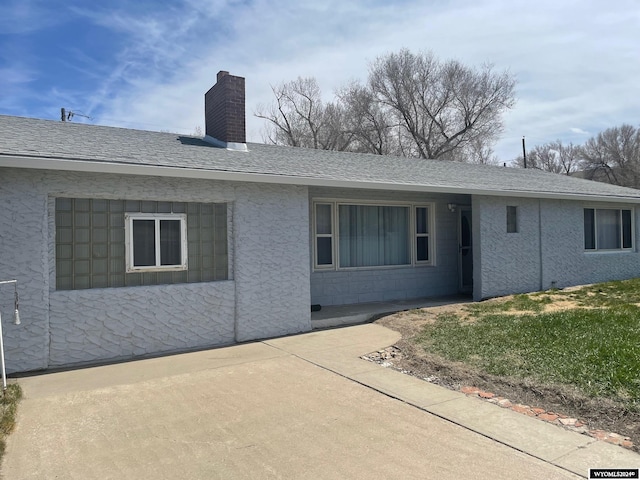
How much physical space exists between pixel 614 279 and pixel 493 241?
17.6 feet

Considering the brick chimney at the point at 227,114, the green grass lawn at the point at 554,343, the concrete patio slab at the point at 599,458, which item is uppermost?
the brick chimney at the point at 227,114

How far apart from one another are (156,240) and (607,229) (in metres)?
12.9

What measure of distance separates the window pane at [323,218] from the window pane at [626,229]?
Answer: 381 inches

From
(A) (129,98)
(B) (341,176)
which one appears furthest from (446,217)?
(A) (129,98)

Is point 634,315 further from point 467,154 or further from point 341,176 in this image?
point 467,154

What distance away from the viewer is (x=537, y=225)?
487 inches

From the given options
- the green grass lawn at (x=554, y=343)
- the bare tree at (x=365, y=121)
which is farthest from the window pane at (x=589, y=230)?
the bare tree at (x=365, y=121)

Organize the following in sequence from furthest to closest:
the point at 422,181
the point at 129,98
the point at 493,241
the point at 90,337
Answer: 1. the point at 129,98
2. the point at 493,241
3. the point at 422,181
4. the point at 90,337

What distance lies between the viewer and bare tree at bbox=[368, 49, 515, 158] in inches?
1256

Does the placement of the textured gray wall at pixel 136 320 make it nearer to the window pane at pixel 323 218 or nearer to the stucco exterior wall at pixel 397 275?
the stucco exterior wall at pixel 397 275

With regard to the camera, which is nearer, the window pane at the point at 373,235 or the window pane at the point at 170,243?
the window pane at the point at 170,243

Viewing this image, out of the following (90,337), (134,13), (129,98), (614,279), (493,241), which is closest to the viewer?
(90,337)

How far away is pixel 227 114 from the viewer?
1024 centimetres

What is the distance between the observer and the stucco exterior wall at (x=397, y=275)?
10.7m
